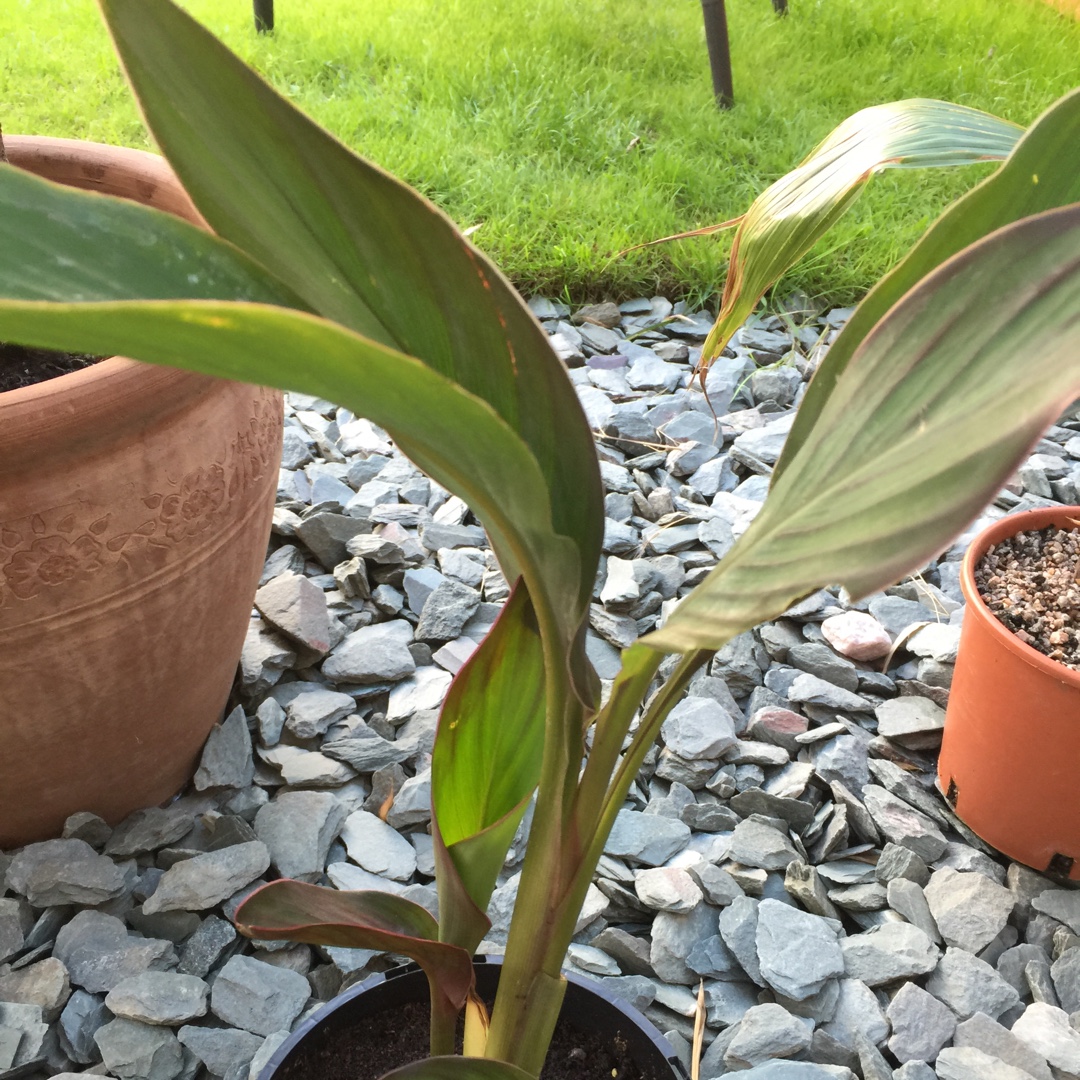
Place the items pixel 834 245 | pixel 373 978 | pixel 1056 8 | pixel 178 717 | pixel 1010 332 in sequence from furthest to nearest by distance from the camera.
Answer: pixel 1056 8 → pixel 834 245 → pixel 178 717 → pixel 373 978 → pixel 1010 332

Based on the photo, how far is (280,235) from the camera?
1.29 feet

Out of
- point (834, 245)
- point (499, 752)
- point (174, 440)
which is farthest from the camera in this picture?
point (834, 245)

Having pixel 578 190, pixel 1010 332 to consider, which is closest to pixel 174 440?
pixel 1010 332

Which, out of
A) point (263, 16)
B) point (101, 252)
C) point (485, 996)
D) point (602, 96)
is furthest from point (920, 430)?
point (263, 16)

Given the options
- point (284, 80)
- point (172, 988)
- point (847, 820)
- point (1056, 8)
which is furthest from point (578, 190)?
point (1056, 8)

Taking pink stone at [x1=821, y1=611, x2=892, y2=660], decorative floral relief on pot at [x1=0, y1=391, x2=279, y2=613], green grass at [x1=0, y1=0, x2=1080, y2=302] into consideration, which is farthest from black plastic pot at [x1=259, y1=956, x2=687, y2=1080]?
green grass at [x1=0, y1=0, x2=1080, y2=302]

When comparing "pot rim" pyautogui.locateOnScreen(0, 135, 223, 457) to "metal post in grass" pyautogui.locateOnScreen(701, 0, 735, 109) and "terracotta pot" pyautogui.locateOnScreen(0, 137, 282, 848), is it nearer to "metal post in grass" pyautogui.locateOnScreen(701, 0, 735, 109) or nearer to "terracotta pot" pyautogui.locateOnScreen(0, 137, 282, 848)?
"terracotta pot" pyautogui.locateOnScreen(0, 137, 282, 848)

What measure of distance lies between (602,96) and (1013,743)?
1.95 m

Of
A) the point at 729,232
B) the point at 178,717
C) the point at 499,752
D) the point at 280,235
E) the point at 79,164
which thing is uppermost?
the point at 280,235

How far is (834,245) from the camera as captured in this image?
78.0 inches

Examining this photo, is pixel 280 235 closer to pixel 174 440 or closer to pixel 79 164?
pixel 174 440

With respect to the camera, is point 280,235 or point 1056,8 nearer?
point 280,235

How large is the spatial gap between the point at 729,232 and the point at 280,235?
180 centimetres

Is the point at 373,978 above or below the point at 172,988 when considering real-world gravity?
above
